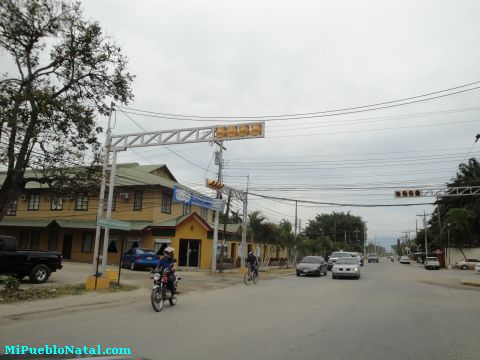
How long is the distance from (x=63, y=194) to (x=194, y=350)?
8.84 metres

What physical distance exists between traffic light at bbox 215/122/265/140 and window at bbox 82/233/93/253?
958 inches

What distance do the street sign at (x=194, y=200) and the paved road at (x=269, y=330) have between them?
629 inches

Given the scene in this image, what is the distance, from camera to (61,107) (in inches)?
512

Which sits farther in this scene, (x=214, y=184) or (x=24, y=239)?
(x=24, y=239)

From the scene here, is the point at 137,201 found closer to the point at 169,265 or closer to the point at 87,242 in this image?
the point at 87,242

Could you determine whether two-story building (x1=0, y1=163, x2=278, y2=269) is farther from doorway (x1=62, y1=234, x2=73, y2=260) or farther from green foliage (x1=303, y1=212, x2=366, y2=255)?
green foliage (x1=303, y1=212, x2=366, y2=255)

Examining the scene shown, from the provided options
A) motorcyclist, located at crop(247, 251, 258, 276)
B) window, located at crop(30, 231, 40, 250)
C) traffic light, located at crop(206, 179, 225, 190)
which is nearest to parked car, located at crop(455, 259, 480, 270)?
traffic light, located at crop(206, 179, 225, 190)

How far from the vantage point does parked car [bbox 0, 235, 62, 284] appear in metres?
16.3

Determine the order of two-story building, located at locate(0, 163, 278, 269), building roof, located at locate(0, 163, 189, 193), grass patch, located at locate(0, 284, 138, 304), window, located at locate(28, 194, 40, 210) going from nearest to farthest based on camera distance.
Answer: grass patch, located at locate(0, 284, 138, 304)
two-story building, located at locate(0, 163, 278, 269)
building roof, located at locate(0, 163, 189, 193)
window, located at locate(28, 194, 40, 210)

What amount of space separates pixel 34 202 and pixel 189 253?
17.3 meters

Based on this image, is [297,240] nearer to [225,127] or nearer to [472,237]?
[472,237]

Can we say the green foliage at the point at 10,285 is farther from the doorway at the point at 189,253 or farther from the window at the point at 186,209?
the window at the point at 186,209

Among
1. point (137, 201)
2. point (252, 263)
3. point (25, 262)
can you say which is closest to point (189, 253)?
point (137, 201)

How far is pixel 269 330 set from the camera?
888 centimetres
